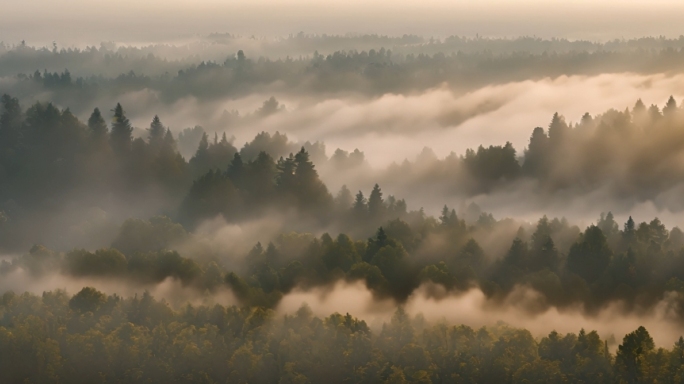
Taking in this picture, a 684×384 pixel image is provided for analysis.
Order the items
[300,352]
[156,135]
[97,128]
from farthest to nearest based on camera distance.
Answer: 1. [156,135]
2. [97,128]
3. [300,352]

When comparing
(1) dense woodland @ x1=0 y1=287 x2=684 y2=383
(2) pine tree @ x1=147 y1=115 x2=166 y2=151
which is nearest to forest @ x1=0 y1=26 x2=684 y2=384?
(1) dense woodland @ x1=0 y1=287 x2=684 y2=383

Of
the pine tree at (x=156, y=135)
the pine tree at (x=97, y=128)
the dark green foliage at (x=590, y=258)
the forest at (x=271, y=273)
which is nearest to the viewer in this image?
the forest at (x=271, y=273)

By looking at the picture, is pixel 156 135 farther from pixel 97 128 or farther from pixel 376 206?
pixel 376 206

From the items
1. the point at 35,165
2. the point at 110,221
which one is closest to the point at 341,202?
the point at 110,221

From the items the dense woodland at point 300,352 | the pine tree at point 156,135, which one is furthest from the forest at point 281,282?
the pine tree at point 156,135

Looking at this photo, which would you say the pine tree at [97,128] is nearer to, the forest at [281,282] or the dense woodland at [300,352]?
the forest at [281,282]

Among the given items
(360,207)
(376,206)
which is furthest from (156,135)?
(376,206)

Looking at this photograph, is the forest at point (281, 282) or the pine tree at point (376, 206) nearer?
the forest at point (281, 282)

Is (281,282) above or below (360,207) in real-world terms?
below

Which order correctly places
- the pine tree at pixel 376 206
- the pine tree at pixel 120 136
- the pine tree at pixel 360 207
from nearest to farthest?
1. the pine tree at pixel 376 206
2. the pine tree at pixel 360 207
3. the pine tree at pixel 120 136

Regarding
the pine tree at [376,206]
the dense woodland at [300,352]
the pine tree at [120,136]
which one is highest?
the pine tree at [120,136]

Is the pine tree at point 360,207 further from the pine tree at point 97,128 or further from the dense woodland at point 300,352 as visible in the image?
the dense woodland at point 300,352

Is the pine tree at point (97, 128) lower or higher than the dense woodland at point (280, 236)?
higher

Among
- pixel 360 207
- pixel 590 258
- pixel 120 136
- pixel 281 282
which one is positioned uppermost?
pixel 120 136
